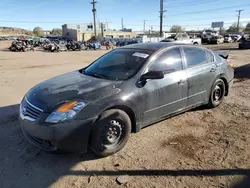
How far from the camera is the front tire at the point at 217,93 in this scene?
4.91 meters

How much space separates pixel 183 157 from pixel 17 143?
261 cm

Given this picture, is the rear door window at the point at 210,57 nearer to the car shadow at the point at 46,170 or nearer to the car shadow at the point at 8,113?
the car shadow at the point at 46,170

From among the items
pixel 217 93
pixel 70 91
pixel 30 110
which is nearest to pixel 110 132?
pixel 70 91

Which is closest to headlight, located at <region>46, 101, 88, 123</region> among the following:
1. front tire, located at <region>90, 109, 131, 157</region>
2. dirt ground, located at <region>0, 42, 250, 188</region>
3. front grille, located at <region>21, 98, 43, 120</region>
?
front grille, located at <region>21, 98, 43, 120</region>

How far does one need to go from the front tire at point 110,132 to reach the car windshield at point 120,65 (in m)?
0.68

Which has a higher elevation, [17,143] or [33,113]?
[33,113]

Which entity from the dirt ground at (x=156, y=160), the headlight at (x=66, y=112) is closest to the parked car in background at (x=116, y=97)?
the headlight at (x=66, y=112)

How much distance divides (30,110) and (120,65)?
166 cm

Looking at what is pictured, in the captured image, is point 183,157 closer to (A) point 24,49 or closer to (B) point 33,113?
(B) point 33,113

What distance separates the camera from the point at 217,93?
202 inches

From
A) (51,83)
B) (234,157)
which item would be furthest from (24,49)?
(234,157)

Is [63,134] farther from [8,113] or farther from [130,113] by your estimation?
[8,113]

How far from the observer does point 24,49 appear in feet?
92.5

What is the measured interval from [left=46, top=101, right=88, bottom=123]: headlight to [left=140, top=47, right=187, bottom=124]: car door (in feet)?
3.34
